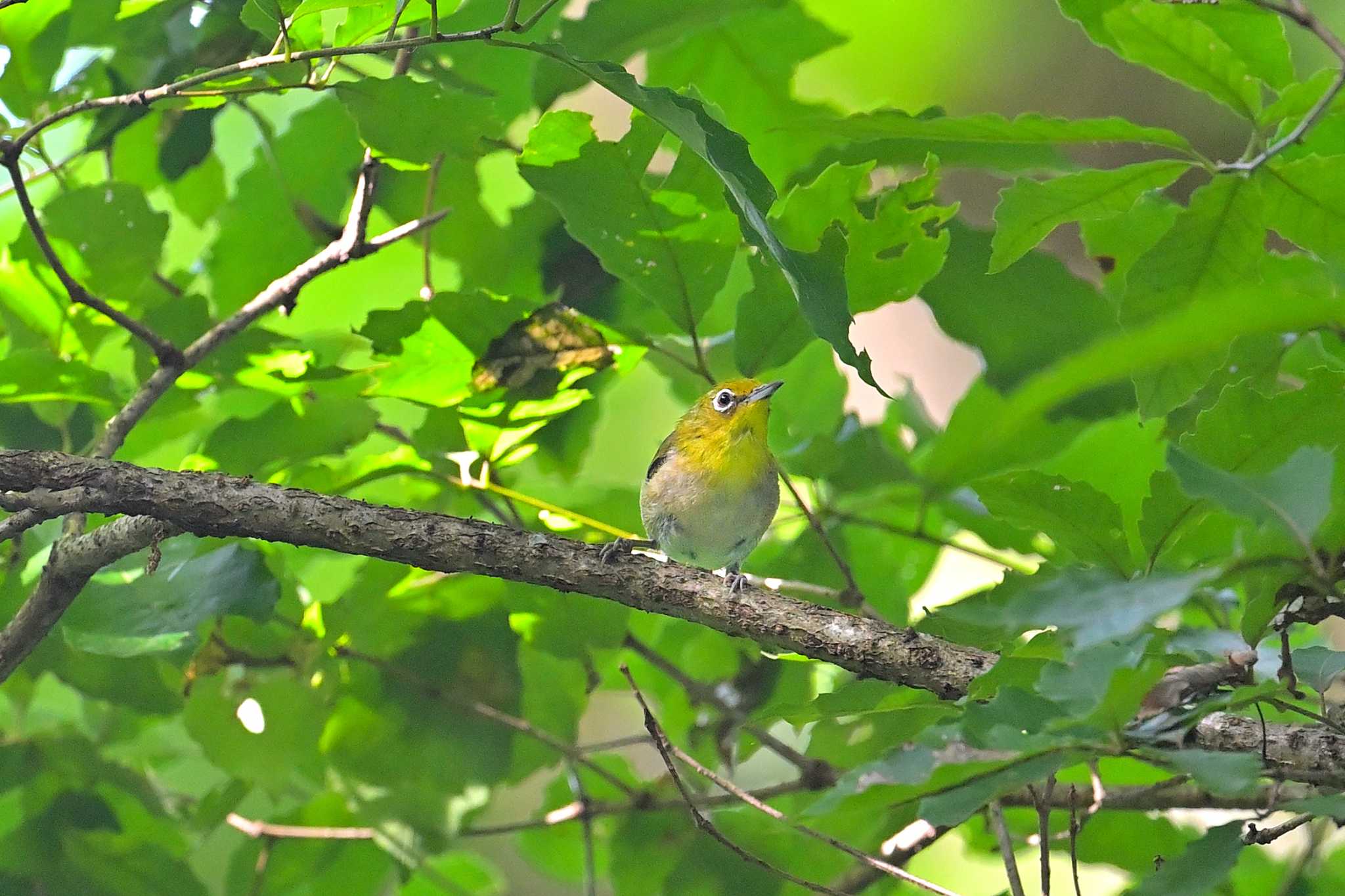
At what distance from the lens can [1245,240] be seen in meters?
1.72

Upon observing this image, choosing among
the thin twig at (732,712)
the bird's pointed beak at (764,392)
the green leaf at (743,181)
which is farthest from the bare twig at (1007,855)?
the bird's pointed beak at (764,392)

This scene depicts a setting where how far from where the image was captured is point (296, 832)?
→ 8.57 ft

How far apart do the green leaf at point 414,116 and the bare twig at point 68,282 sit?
0.51 meters

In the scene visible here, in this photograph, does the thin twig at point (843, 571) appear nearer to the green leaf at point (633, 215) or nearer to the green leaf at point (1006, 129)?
the green leaf at point (633, 215)

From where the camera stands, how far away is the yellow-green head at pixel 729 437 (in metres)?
3.29

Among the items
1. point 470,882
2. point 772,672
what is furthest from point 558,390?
point 470,882

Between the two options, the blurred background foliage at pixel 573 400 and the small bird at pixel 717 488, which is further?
the small bird at pixel 717 488

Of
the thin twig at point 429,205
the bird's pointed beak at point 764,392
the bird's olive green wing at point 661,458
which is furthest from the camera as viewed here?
the bird's olive green wing at point 661,458

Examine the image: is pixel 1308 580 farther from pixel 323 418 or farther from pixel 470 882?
pixel 470 882

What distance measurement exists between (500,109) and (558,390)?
→ 653 millimetres

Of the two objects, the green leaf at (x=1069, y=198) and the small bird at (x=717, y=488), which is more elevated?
the green leaf at (x=1069, y=198)

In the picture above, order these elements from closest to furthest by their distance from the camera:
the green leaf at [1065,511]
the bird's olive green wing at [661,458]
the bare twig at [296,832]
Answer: the green leaf at [1065,511] < the bare twig at [296,832] < the bird's olive green wing at [661,458]

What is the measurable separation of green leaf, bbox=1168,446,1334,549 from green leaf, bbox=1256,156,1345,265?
745 mm

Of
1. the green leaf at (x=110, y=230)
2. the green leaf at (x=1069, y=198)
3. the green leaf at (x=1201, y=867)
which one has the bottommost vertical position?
the green leaf at (x=1201, y=867)
